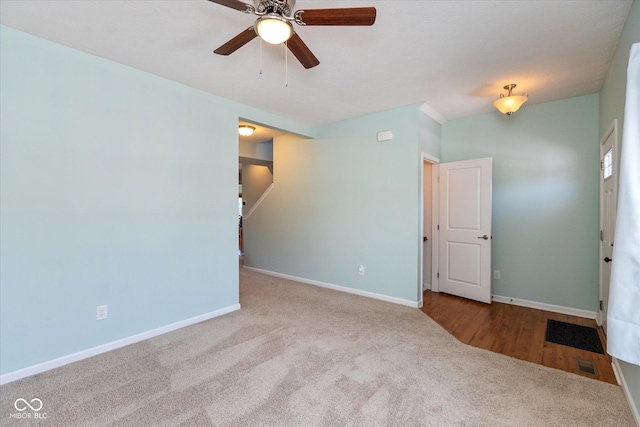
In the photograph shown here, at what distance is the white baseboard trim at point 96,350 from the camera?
213 centimetres

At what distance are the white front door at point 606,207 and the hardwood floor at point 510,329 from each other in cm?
40

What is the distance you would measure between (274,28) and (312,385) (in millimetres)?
2294

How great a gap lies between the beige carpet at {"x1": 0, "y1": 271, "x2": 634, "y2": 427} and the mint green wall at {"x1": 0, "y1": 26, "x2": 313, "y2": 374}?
0.37 meters

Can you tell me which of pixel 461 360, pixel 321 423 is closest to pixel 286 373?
pixel 321 423

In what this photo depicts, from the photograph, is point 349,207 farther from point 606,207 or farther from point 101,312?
point 101,312

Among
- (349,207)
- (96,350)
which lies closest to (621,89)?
(349,207)

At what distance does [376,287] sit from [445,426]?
93.8 inches

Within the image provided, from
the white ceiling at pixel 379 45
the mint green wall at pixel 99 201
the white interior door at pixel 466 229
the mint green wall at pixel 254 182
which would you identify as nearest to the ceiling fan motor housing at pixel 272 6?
the white ceiling at pixel 379 45

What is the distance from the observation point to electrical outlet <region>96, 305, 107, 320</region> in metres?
2.52

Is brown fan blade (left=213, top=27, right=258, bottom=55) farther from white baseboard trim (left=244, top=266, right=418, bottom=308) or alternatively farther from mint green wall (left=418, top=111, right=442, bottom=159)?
white baseboard trim (left=244, top=266, right=418, bottom=308)

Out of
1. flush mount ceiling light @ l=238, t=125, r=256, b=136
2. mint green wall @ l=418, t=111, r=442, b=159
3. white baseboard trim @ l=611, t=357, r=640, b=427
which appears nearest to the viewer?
white baseboard trim @ l=611, t=357, r=640, b=427

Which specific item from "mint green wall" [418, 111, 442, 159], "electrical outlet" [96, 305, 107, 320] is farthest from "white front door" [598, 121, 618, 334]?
"electrical outlet" [96, 305, 107, 320]

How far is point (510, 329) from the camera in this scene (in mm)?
3053

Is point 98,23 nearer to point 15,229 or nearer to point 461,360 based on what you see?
point 15,229
